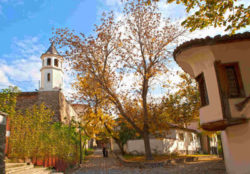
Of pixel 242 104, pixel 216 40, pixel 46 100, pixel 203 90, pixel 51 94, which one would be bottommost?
pixel 242 104

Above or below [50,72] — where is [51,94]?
below

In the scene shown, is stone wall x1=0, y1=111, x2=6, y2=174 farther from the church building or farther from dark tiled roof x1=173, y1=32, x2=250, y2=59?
the church building

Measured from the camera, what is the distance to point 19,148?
1107 cm

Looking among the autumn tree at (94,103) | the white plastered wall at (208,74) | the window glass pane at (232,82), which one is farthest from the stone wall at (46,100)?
the window glass pane at (232,82)

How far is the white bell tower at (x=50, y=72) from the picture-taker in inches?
1380

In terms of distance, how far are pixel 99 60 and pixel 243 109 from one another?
1104 centimetres

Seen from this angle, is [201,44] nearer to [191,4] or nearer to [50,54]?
[191,4]

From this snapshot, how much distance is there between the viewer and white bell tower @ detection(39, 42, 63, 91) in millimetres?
35062

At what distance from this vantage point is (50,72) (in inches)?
1391

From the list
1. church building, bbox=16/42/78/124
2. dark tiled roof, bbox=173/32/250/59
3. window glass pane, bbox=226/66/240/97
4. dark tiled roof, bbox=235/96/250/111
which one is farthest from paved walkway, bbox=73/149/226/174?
church building, bbox=16/42/78/124

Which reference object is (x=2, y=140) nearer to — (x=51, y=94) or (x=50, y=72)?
(x=51, y=94)

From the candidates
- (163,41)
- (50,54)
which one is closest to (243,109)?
(163,41)

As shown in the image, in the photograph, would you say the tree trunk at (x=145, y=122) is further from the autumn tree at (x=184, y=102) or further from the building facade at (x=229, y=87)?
the building facade at (x=229, y=87)

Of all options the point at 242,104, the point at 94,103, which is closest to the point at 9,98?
the point at 94,103
